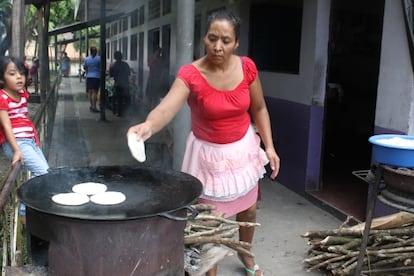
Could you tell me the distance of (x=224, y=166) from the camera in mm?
2871

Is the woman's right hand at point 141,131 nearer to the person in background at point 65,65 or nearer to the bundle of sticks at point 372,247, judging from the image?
the bundle of sticks at point 372,247

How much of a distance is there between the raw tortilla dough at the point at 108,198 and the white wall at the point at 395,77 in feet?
8.51

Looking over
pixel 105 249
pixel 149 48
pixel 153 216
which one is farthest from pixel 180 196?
pixel 149 48

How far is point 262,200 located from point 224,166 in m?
2.64

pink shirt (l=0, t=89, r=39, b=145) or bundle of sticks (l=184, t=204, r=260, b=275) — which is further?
pink shirt (l=0, t=89, r=39, b=145)

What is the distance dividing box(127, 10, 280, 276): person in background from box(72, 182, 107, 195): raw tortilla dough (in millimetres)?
492

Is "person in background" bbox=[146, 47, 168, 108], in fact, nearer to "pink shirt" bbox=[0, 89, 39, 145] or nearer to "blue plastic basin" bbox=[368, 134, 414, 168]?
"pink shirt" bbox=[0, 89, 39, 145]

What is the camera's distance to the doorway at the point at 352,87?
24.1 ft

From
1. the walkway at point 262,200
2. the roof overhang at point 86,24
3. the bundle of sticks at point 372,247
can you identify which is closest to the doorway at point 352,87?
the walkway at point 262,200

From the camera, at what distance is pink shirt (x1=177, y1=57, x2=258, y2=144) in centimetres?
267

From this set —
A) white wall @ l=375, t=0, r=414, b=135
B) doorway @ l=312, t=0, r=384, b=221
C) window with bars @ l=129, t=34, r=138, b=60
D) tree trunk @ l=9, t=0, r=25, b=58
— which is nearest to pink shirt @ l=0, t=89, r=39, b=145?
tree trunk @ l=9, t=0, r=25, b=58

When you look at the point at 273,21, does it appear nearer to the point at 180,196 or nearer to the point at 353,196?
the point at 353,196

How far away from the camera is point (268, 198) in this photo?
5.47 m

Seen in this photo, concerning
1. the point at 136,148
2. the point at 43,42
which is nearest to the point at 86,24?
the point at 43,42
